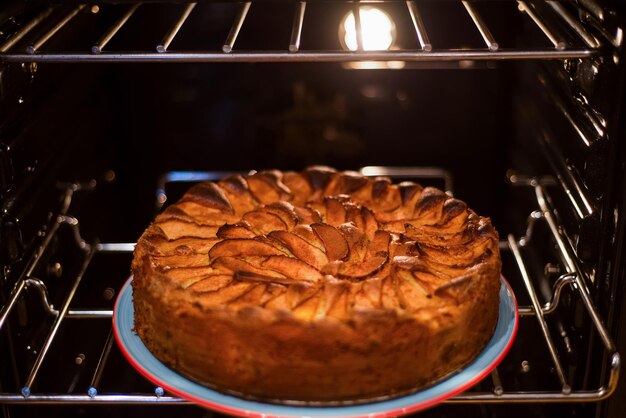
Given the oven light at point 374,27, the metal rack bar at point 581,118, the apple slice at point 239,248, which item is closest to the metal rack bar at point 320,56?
the metal rack bar at point 581,118

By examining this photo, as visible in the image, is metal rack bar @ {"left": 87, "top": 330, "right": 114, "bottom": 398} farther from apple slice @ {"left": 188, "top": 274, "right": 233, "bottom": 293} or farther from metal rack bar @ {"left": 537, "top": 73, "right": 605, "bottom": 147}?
metal rack bar @ {"left": 537, "top": 73, "right": 605, "bottom": 147}

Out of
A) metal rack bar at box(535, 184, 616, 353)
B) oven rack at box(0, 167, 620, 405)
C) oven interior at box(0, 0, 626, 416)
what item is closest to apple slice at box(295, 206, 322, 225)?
oven interior at box(0, 0, 626, 416)

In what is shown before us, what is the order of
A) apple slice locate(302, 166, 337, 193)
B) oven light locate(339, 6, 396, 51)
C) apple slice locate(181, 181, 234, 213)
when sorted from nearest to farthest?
apple slice locate(181, 181, 234, 213)
apple slice locate(302, 166, 337, 193)
oven light locate(339, 6, 396, 51)

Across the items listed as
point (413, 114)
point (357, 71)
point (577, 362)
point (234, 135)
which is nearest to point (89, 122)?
point (234, 135)

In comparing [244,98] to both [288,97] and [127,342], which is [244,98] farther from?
[127,342]

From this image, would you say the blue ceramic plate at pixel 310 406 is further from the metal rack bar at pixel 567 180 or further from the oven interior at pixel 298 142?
the metal rack bar at pixel 567 180

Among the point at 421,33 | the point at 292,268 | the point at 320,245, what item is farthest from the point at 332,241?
the point at 421,33
